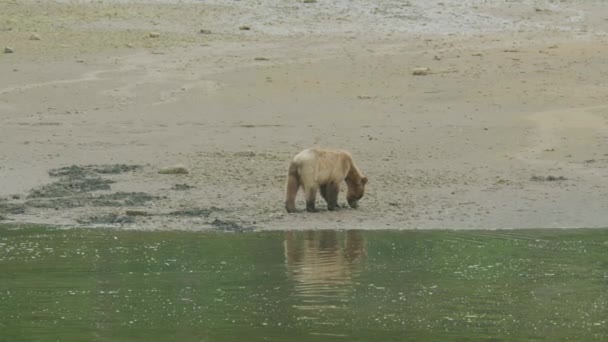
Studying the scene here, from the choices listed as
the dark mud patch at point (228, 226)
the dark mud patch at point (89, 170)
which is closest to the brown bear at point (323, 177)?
the dark mud patch at point (228, 226)

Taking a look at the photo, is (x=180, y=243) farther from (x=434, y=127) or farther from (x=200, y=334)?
(x=434, y=127)

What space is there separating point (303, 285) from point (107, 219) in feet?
12.6

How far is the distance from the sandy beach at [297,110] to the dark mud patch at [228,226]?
0.08ft

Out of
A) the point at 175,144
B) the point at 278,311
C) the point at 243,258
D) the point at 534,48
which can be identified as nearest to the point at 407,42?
the point at 534,48

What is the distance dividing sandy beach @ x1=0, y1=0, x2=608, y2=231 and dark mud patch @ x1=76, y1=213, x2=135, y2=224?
0.11 ft

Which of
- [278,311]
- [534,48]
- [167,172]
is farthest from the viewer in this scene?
[534,48]

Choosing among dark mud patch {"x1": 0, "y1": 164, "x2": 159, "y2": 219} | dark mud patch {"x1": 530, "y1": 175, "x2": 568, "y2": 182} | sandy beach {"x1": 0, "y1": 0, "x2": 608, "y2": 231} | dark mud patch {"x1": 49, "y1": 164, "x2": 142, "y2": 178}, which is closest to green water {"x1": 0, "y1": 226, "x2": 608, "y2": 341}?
sandy beach {"x1": 0, "y1": 0, "x2": 608, "y2": 231}

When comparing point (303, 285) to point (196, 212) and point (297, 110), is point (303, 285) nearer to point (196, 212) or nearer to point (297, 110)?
point (196, 212)

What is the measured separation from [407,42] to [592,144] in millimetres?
6829

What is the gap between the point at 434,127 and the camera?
60.1 ft

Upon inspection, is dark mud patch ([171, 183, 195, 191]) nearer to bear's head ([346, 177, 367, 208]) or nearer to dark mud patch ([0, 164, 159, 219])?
dark mud patch ([0, 164, 159, 219])

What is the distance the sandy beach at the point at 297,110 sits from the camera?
49.2ft

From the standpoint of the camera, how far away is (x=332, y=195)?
14820mm

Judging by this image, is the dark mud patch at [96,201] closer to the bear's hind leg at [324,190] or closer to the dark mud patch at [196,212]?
the dark mud patch at [196,212]
